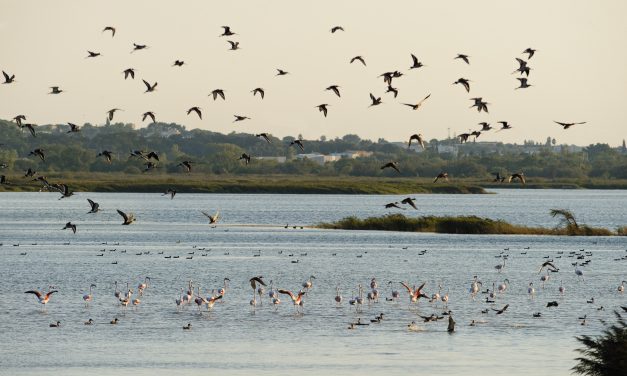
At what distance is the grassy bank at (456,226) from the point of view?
305ft

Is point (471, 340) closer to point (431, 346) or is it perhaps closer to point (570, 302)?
point (431, 346)

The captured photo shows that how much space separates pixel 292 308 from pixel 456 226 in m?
49.0

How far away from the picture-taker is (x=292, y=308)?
156ft

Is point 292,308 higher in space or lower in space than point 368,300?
lower

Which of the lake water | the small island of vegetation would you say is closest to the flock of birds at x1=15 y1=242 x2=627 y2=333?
the lake water

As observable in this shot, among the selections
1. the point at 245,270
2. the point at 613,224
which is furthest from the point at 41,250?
the point at 613,224

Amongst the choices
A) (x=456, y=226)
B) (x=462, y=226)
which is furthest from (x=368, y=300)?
(x=456, y=226)

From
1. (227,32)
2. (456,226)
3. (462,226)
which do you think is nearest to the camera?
(227,32)

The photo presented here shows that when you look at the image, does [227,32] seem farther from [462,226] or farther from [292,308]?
[462,226]

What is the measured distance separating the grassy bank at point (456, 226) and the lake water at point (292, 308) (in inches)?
31.1

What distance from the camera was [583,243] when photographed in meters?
89.1

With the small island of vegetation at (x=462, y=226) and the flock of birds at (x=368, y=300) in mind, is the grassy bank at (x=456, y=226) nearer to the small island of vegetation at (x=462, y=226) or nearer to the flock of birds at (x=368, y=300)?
the small island of vegetation at (x=462, y=226)

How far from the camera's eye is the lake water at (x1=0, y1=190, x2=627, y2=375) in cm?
3519

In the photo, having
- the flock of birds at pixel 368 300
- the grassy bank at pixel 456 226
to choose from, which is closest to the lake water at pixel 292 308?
the flock of birds at pixel 368 300
